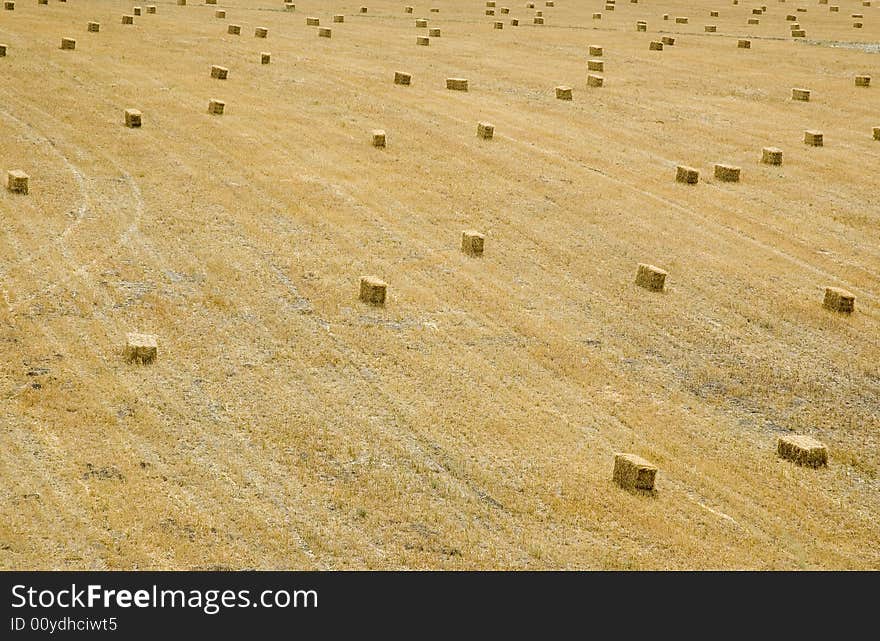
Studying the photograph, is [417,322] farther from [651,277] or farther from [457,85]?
[457,85]

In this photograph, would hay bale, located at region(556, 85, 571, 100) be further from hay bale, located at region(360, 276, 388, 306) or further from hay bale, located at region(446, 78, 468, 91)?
hay bale, located at region(360, 276, 388, 306)

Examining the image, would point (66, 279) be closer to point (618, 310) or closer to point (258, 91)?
point (618, 310)

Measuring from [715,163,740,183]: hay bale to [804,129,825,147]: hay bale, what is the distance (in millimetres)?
3954

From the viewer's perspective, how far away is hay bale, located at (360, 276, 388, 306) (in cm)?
1588

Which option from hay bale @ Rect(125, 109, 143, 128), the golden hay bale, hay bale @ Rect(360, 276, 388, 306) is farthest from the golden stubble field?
hay bale @ Rect(125, 109, 143, 128)

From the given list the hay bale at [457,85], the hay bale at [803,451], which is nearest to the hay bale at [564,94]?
the hay bale at [457,85]

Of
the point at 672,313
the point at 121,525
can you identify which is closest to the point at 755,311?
the point at 672,313

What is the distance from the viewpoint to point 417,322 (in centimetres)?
1555

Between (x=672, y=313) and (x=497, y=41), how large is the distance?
21787 millimetres

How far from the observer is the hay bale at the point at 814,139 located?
26.1 m

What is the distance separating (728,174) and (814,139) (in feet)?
13.8

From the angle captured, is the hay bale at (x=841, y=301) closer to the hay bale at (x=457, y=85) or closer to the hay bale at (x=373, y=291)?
the hay bale at (x=373, y=291)

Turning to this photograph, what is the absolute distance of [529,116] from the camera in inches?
1055

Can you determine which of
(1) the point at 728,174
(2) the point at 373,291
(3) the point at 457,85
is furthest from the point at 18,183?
(3) the point at 457,85
